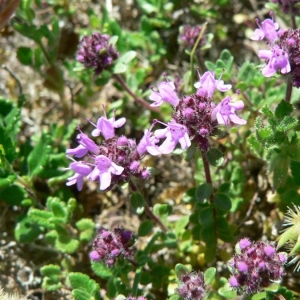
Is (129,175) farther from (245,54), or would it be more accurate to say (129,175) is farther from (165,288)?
(245,54)

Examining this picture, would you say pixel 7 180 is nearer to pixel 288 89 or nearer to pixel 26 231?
pixel 26 231

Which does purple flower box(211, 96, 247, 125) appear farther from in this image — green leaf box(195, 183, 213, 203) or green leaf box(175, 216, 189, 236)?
green leaf box(175, 216, 189, 236)

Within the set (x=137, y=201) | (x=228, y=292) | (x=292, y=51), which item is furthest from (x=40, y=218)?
(x=292, y=51)

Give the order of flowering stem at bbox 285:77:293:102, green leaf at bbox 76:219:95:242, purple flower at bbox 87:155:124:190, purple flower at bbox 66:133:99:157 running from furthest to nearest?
green leaf at bbox 76:219:95:242
flowering stem at bbox 285:77:293:102
purple flower at bbox 66:133:99:157
purple flower at bbox 87:155:124:190

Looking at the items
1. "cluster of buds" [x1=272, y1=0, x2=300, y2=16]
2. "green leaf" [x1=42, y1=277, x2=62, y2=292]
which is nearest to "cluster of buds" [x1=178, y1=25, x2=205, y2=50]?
A: "cluster of buds" [x1=272, y1=0, x2=300, y2=16]

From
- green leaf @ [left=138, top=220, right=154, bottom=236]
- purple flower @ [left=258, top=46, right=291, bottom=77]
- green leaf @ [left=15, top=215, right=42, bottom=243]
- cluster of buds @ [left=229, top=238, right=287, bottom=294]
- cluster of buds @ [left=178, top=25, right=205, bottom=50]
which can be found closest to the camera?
cluster of buds @ [left=229, top=238, right=287, bottom=294]
